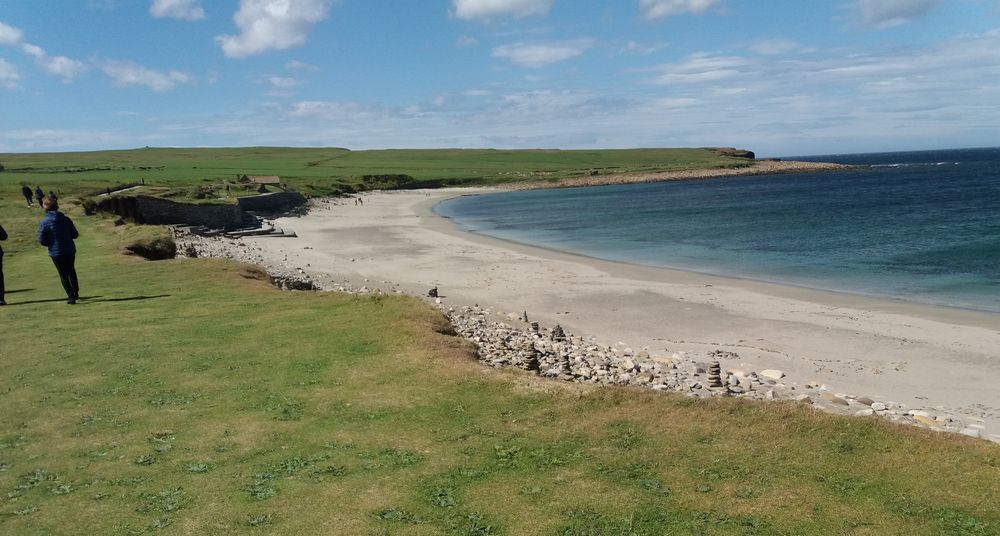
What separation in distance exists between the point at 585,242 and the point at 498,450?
4555cm

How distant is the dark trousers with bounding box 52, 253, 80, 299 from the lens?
1923 cm

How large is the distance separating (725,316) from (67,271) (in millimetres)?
22628

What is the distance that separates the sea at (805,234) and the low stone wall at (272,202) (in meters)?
19.9

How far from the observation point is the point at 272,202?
→ 261 feet

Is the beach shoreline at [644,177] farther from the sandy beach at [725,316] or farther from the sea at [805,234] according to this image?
the sandy beach at [725,316]

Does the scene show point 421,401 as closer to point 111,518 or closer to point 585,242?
point 111,518

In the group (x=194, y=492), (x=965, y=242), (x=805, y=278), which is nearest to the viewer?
(x=194, y=492)

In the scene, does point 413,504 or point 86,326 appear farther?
point 86,326

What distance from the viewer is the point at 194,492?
848 centimetres

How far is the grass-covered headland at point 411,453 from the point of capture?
7.74m

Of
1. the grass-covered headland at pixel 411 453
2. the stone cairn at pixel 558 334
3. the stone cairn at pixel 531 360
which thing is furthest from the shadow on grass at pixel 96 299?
the stone cairn at pixel 558 334

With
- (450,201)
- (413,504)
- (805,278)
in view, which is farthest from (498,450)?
(450,201)

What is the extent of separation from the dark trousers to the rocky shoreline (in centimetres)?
1158

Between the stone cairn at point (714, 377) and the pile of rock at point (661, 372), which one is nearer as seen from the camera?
the pile of rock at point (661, 372)
